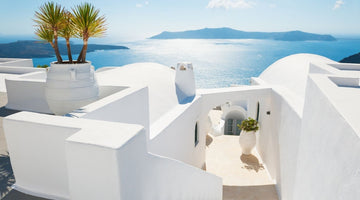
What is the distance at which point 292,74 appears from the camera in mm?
13945

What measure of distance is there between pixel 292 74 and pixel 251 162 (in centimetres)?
540

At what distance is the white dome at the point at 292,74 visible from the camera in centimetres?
1248

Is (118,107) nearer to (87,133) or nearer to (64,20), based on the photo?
(64,20)

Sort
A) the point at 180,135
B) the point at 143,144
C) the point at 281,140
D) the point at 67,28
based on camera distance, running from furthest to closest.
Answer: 1. the point at 281,140
2. the point at 180,135
3. the point at 67,28
4. the point at 143,144

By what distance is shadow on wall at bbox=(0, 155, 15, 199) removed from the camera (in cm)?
325

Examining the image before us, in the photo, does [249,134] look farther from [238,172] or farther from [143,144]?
[143,144]

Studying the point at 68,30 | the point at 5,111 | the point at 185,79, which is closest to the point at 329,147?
the point at 68,30

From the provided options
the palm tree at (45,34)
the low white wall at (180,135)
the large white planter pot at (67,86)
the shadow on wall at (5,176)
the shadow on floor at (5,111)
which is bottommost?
the low white wall at (180,135)

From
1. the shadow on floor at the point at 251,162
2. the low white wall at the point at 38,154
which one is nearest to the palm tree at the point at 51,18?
the low white wall at the point at 38,154

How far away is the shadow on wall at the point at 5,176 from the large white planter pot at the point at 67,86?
3.66 ft

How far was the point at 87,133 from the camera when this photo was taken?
8.70 feet

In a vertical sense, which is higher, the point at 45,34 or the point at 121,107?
the point at 45,34

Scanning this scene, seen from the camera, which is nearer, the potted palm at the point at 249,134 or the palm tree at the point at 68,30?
the palm tree at the point at 68,30

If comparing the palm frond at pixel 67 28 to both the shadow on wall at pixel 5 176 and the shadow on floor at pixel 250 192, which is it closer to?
the shadow on wall at pixel 5 176
